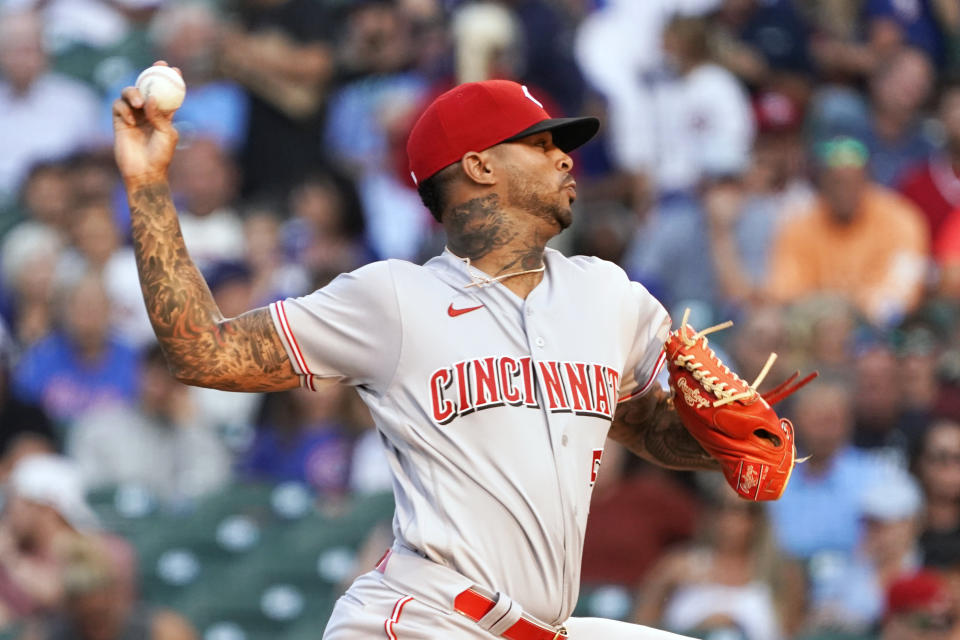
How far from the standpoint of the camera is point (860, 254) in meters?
7.71

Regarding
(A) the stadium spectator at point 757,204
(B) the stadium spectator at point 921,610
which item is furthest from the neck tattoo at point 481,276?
(A) the stadium spectator at point 757,204

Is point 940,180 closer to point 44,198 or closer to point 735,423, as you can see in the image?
point 735,423

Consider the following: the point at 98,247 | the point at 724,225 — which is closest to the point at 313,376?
the point at 724,225

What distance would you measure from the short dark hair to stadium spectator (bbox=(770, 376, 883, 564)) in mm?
3368

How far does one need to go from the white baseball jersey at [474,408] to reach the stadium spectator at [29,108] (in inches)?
286

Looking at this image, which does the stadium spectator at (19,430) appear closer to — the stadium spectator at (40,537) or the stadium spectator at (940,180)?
the stadium spectator at (40,537)

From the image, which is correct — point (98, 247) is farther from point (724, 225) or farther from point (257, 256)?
point (724, 225)

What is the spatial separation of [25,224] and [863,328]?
5123mm

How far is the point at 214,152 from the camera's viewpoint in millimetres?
9172

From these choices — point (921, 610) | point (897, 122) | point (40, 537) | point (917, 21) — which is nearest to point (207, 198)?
point (40, 537)

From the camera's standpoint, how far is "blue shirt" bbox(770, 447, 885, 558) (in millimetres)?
6293

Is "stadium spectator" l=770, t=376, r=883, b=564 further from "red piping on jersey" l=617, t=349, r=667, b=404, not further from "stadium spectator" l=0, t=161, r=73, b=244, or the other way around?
"stadium spectator" l=0, t=161, r=73, b=244

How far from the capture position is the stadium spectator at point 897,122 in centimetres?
831

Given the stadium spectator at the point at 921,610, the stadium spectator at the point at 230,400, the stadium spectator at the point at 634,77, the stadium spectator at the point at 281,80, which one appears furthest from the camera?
the stadium spectator at the point at 281,80
